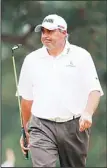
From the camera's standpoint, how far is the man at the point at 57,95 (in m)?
4.58

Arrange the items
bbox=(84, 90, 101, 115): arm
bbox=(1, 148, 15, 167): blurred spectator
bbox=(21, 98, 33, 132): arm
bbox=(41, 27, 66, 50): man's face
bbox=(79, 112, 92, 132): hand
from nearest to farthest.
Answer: bbox=(79, 112, 92, 132): hand
bbox=(84, 90, 101, 115): arm
bbox=(41, 27, 66, 50): man's face
bbox=(21, 98, 33, 132): arm
bbox=(1, 148, 15, 167): blurred spectator

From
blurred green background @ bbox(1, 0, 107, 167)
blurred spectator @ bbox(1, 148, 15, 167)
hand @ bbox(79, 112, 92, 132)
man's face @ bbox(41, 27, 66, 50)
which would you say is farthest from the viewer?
blurred spectator @ bbox(1, 148, 15, 167)

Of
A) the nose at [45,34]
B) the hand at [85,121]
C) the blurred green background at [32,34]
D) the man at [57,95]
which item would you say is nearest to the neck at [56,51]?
the man at [57,95]

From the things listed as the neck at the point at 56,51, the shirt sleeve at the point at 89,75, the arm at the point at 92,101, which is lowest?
the arm at the point at 92,101

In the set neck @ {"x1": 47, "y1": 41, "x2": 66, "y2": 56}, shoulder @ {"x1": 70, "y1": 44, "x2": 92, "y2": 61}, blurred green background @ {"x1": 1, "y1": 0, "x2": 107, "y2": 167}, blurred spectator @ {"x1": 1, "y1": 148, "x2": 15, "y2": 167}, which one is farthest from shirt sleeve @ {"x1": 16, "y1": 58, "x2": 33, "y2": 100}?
blurred spectator @ {"x1": 1, "y1": 148, "x2": 15, "y2": 167}

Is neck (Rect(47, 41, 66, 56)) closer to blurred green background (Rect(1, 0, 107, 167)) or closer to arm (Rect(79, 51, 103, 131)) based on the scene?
arm (Rect(79, 51, 103, 131))

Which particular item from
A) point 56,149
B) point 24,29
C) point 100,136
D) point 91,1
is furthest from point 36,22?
point 56,149

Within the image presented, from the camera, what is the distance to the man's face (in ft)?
15.3

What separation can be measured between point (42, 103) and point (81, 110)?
288mm

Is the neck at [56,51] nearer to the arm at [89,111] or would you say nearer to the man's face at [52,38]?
the man's face at [52,38]

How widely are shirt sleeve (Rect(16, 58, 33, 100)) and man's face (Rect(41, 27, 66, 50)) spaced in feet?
0.67

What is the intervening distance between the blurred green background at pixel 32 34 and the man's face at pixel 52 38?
1361mm

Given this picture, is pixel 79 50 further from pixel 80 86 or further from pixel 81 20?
pixel 81 20

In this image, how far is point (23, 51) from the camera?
6.04 meters
